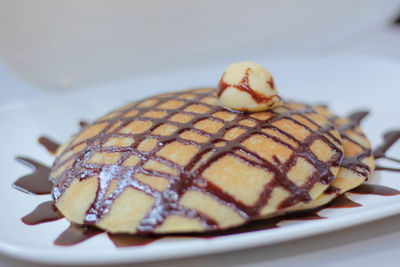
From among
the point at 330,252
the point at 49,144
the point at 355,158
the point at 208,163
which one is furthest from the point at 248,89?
the point at 49,144

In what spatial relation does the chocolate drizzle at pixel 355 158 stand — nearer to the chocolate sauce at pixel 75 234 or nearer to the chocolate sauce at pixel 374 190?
the chocolate sauce at pixel 374 190

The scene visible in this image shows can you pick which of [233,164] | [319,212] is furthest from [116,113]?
[319,212]

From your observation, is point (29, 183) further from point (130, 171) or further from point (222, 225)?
point (222, 225)

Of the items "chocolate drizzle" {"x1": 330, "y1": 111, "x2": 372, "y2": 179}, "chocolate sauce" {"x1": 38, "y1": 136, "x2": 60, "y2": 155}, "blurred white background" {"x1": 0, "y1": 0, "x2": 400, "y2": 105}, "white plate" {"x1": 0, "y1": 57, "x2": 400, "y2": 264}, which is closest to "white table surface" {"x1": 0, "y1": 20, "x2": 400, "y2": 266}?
"white plate" {"x1": 0, "y1": 57, "x2": 400, "y2": 264}

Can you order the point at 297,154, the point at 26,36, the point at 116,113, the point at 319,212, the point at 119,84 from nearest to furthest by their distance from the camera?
the point at 319,212, the point at 297,154, the point at 116,113, the point at 119,84, the point at 26,36

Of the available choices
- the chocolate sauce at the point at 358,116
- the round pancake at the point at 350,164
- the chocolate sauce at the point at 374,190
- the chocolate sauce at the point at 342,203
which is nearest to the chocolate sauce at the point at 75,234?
the round pancake at the point at 350,164

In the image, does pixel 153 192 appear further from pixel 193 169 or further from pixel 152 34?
pixel 152 34
